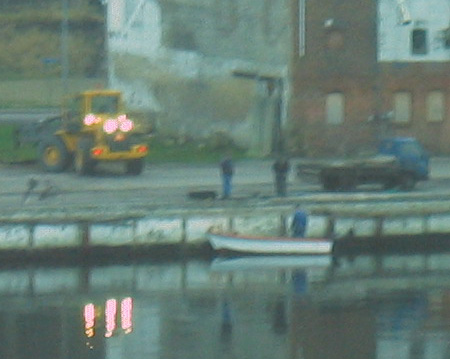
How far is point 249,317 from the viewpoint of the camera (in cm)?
4331

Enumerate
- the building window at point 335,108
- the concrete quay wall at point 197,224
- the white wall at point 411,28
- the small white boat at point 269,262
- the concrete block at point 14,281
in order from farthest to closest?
the building window at point 335,108, the white wall at point 411,28, the small white boat at point 269,262, the concrete quay wall at point 197,224, the concrete block at point 14,281

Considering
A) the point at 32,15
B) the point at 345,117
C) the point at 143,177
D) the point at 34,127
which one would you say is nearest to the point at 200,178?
the point at 143,177

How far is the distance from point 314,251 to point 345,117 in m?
15.6

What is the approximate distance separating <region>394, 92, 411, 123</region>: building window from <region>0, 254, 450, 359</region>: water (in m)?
14.3

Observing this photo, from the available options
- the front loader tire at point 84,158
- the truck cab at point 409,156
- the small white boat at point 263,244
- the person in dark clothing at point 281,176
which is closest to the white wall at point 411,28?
the truck cab at point 409,156

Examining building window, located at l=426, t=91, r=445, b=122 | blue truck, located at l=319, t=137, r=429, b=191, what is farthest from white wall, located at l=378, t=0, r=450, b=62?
blue truck, located at l=319, t=137, r=429, b=191

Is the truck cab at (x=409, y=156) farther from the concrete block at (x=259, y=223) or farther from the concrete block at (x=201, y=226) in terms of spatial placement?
the concrete block at (x=201, y=226)

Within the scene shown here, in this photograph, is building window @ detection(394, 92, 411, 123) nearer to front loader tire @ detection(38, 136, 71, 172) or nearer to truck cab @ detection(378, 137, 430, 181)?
truck cab @ detection(378, 137, 430, 181)

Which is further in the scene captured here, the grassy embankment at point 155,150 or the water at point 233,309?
the grassy embankment at point 155,150

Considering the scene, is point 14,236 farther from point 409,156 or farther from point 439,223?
point 409,156

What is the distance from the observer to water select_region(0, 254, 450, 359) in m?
39.5

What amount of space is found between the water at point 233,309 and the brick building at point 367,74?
13674 millimetres

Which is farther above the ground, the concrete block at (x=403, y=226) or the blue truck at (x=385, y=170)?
the blue truck at (x=385, y=170)

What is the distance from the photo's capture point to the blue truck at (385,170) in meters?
52.5
